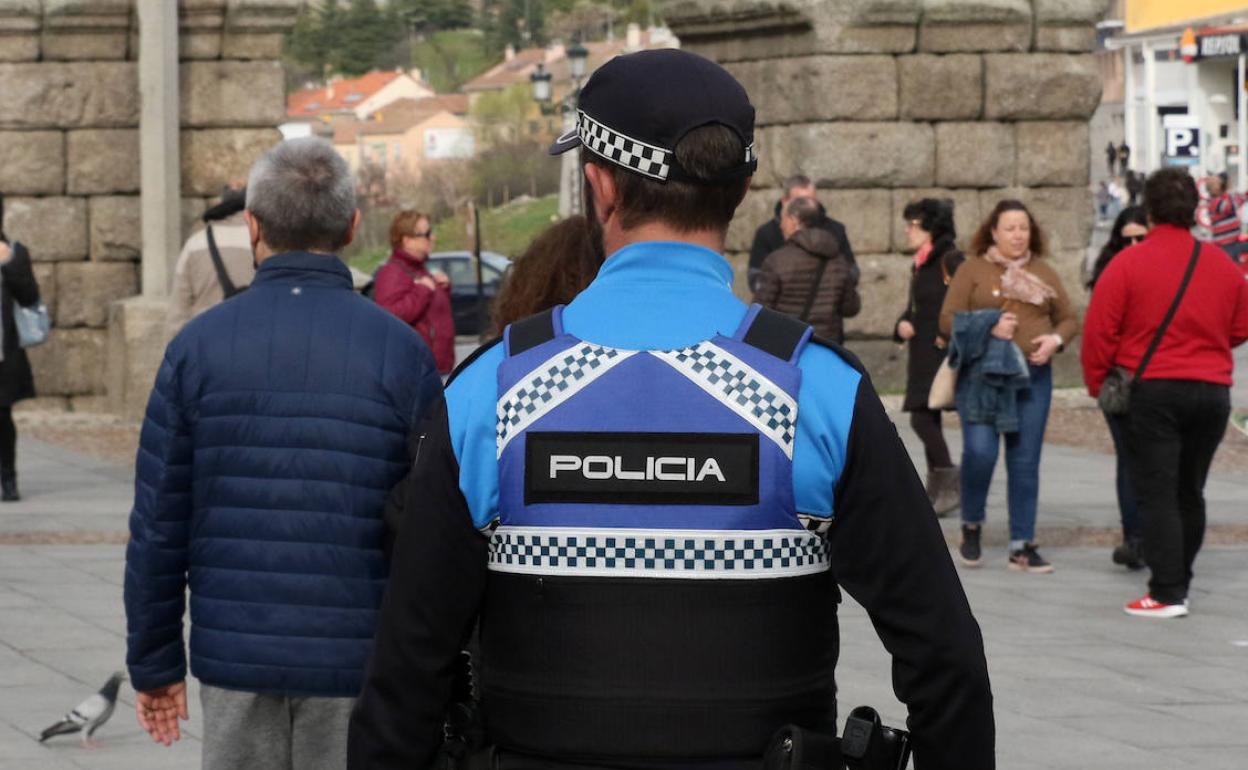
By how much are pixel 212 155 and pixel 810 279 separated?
645cm

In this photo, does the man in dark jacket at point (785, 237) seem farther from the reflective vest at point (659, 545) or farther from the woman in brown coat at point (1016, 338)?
the reflective vest at point (659, 545)

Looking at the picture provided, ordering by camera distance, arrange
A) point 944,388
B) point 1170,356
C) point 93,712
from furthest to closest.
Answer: point 944,388
point 1170,356
point 93,712

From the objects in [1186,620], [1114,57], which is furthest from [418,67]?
[1186,620]

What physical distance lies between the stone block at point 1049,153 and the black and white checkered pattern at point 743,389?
1497cm

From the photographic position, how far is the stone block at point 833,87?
1684cm

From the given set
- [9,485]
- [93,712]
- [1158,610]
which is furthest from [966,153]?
[93,712]

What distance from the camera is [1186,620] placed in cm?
909

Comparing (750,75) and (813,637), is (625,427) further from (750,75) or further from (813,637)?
(750,75)

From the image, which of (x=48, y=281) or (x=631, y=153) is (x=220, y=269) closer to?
(x=631, y=153)

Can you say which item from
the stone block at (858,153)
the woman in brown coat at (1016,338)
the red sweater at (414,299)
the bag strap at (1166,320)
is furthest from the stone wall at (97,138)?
the bag strap at (1166,320)

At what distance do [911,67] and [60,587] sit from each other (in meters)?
9.22

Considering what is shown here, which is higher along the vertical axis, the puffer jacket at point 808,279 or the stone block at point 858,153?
the stone block at point 858,153

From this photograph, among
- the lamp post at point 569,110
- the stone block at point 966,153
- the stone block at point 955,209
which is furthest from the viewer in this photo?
the lamp post at point 569,110

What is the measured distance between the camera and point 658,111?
2.68m
